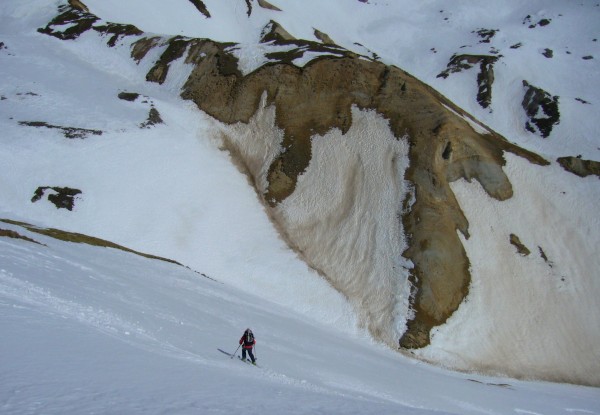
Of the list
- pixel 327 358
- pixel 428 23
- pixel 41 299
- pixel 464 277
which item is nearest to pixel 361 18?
pixel 428 23

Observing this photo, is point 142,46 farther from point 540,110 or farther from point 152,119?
point 540,110

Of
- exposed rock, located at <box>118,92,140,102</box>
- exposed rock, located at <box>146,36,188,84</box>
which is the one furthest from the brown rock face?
exposed rock, located at <box>118,92,140,102</box>

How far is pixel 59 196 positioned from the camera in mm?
38031

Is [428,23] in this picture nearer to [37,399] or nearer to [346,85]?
[346,85]

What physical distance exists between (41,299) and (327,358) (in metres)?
14.6

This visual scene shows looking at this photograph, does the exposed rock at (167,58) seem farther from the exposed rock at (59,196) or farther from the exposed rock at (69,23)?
the exposed rock at (59,196)

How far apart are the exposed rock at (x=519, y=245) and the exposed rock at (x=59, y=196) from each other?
3778cm

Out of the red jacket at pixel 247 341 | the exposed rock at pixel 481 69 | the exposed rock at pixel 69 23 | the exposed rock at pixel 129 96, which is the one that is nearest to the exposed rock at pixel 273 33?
the exposed rock at pixel 481 69

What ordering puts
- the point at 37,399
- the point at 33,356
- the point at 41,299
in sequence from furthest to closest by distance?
the point at 41,299, the point at 33,356, the point at 37,399

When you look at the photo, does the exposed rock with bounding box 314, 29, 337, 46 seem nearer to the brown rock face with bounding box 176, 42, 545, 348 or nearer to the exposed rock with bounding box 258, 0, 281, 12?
the exposed rock with bounding box 258, 0, 281, 12

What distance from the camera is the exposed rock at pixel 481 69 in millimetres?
78875

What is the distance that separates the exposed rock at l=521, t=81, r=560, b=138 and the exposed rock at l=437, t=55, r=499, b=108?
19.2 feet

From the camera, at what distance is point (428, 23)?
115m

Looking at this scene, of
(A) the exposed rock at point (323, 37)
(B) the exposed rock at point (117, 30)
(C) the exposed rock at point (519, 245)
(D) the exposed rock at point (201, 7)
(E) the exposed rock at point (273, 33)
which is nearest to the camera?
(C) the exposed rock at point (519, 245)
